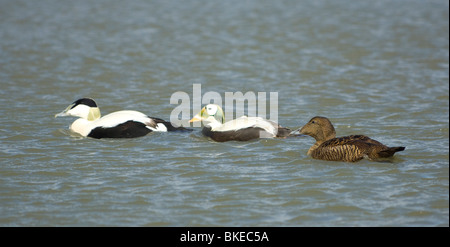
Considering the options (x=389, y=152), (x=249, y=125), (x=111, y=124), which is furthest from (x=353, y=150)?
(x=111, y=124)

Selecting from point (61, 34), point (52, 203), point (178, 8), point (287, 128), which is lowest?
point (52, 203)

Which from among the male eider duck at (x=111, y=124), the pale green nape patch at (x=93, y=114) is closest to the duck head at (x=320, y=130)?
the male eider duck at (x=111, y=124)

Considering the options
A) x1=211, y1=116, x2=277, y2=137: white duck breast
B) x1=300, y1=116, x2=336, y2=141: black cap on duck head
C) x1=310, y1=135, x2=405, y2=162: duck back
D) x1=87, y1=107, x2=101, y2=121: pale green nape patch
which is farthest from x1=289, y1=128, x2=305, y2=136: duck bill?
x1=87, y1=107, x2=101, y2=121: pale green nape patch

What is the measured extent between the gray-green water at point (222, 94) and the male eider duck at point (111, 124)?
0.16m

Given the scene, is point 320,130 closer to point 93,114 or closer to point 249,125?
point 249,125

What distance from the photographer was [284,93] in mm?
11227

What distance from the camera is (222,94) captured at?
11.2 metres

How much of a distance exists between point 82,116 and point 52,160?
1.42 meters

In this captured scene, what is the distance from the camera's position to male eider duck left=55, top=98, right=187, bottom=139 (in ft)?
27.6

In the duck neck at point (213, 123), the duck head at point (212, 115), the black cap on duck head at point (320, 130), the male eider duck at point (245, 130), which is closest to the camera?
the black cap on duck head at point (320, 130)

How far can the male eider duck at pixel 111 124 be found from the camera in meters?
8.40

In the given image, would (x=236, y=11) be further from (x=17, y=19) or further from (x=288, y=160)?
(x=288, y=160)

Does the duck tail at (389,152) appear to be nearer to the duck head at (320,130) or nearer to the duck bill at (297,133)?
the duck head at (320,130)

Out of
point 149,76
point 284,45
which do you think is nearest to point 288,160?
point 149,76
